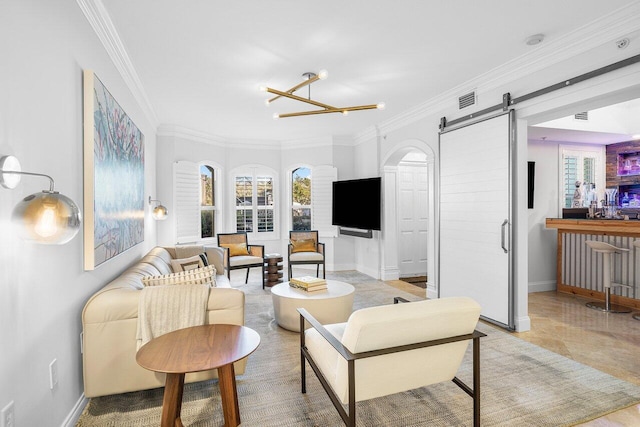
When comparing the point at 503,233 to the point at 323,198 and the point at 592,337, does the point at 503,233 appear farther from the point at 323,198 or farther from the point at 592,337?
the point at 323,198

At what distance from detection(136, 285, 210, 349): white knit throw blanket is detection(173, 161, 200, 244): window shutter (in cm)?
411

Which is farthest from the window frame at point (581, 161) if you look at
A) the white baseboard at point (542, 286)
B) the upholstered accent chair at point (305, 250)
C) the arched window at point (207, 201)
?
the arched window at point (207, 201)

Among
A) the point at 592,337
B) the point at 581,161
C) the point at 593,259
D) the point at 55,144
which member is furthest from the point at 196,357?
the point at 581,161

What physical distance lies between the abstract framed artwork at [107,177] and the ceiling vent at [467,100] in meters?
3.63

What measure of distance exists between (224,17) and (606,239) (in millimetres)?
5183

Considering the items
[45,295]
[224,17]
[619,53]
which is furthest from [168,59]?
[619,53]

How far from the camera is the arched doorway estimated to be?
4.95 metres

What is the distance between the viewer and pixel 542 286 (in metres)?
5.32

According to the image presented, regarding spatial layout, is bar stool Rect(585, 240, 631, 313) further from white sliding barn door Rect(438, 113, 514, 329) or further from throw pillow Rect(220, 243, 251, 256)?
throw pillow Rect(220, 243, 251, 256)

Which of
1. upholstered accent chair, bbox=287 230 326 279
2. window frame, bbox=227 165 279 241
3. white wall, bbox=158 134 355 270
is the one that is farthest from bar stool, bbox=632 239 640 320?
window frame, bbox=227 165 279 241

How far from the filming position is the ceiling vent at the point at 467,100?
402cm

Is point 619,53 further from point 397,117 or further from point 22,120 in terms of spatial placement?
point 22,120

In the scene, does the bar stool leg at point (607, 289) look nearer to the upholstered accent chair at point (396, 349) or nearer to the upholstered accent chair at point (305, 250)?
the upholstered accent chair at point (396, 349)

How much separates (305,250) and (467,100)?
3338 mm
